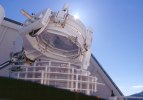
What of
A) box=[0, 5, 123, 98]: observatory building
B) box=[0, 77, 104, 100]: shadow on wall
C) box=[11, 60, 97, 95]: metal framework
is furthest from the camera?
box=[0, 5, 123, 98]: observatory building

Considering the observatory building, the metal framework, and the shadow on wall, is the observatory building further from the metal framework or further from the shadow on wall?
the shadow on wall

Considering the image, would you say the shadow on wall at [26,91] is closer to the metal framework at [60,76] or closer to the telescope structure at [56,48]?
the metal framework at [60,76]

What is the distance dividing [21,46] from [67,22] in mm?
3267

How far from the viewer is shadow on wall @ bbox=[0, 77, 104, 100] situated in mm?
4906

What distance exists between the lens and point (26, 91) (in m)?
5.26

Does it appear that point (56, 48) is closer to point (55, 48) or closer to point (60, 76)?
point (55, 48)

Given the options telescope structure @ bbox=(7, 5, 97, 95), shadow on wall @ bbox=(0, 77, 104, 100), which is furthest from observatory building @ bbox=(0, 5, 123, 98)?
shadow on wall @ bbox=(0, 77, 104, 100)

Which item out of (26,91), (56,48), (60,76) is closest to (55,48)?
(56,48)

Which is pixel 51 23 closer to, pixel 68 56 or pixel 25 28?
pixel 25 28

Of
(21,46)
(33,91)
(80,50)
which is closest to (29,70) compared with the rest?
(21,46)

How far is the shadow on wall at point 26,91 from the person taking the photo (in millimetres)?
4906

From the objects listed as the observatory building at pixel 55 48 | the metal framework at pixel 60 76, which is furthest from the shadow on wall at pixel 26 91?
the observatory building at pixel 55 48

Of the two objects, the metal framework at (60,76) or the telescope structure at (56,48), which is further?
the telescope structure at (56,48)

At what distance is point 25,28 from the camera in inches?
468
